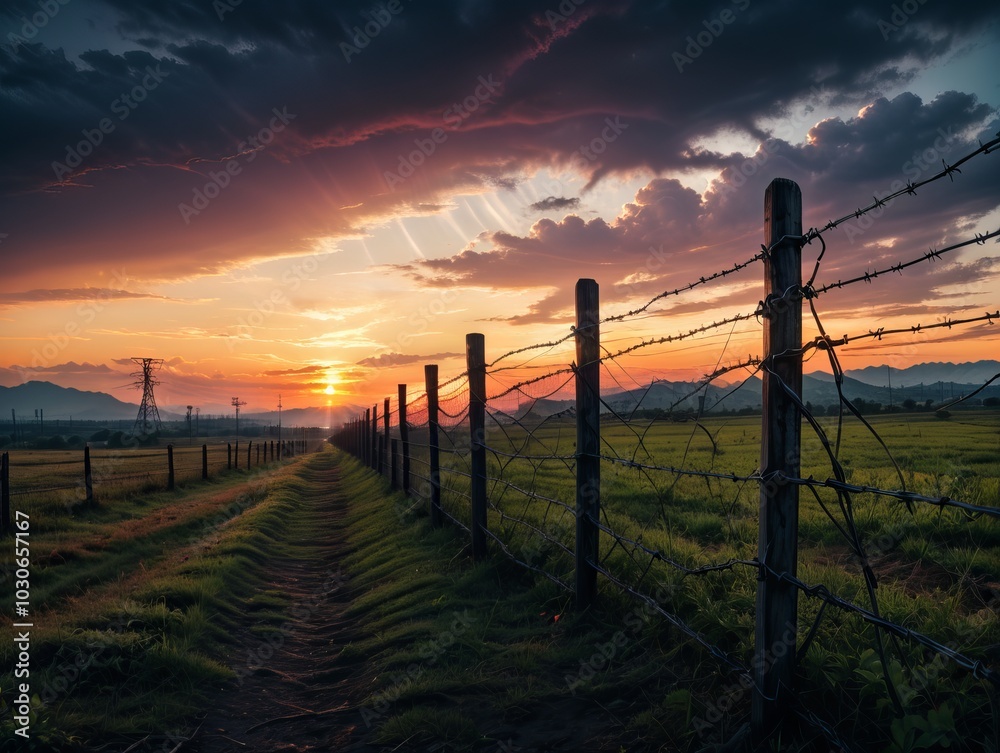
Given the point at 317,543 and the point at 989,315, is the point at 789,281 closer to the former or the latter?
the point at 989,315

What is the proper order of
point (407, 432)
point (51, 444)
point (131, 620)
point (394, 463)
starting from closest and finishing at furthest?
point (131, 620), point (407, 432), point (394, 463), point (51, 444)

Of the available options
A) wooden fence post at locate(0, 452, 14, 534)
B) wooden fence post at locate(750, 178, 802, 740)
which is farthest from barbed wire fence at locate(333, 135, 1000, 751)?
wooden fence post at locate(0, 452, 14, 534)

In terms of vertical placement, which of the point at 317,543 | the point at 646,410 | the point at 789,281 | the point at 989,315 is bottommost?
the point at 317,543

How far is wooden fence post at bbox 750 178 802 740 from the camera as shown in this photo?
269 centimetres

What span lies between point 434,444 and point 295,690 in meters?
4.60

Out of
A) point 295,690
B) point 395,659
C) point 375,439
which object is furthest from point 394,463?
point 395,659

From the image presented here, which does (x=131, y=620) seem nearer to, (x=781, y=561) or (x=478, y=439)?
(x=478, y=439)

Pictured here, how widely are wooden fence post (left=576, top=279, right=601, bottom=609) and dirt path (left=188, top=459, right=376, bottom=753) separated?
6.07ft

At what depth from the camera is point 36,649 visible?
174 inches

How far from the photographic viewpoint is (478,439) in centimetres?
702

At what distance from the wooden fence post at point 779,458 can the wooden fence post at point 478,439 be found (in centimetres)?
419

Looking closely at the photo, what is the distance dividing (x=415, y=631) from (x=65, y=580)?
18.1 feet

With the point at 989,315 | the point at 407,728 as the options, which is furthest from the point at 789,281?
the point at 407,728

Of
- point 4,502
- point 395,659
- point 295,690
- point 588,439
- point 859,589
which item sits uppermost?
point 588,439
